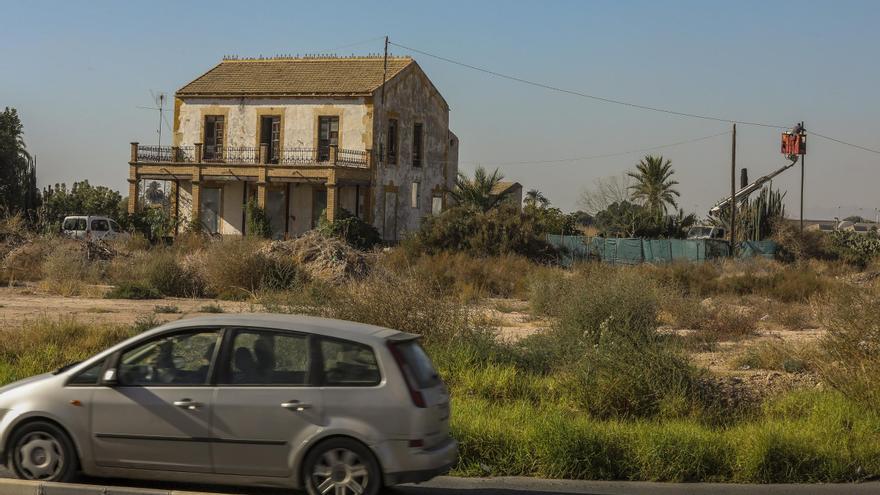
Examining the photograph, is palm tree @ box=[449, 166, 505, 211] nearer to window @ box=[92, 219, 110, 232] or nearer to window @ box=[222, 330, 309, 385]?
window @ box=[92, 219, 110, 232]

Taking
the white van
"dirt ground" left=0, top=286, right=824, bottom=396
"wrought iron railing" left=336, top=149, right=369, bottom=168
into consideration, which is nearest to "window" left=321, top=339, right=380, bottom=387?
"dirt ground" left=0, top=286, right=824, bottom=396

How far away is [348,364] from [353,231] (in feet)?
120

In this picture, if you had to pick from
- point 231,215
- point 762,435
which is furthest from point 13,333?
point 231,215

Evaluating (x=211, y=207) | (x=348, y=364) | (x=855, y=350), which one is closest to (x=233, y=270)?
(x=855, y=350)

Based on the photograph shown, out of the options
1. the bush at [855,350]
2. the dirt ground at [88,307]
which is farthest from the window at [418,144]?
the bush at [855,350]

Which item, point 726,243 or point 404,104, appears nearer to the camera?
point 726,243

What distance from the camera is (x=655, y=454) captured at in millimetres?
9812

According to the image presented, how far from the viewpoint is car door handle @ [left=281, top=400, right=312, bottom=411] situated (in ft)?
25.6

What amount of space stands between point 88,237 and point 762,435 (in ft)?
97.2

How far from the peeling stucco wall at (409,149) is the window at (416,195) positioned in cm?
16

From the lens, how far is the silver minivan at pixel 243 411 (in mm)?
7738

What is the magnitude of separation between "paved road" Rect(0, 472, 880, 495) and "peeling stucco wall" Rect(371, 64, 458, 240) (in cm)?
3829

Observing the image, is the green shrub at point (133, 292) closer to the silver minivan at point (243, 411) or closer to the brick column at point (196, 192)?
the brick column at point (196, 192)

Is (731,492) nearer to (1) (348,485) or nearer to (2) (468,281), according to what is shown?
(1) (348,485)
